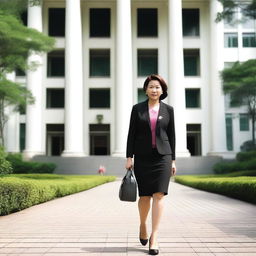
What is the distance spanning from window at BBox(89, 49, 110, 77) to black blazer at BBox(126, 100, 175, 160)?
4078 cm

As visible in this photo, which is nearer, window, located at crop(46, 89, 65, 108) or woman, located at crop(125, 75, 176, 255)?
woman, located at crop(125, 75, 176, 255)

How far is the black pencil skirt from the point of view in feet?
17.7

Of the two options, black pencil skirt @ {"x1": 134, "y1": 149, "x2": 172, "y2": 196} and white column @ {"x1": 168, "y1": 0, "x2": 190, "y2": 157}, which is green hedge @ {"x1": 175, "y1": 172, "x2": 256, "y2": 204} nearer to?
black pencil skirt @ {"x1": 134, "y1": 149, "x2": 172, "y2": 196}

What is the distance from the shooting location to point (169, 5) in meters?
42.3

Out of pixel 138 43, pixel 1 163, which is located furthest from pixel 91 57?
pixel 1 163

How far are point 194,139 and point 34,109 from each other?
1732cm

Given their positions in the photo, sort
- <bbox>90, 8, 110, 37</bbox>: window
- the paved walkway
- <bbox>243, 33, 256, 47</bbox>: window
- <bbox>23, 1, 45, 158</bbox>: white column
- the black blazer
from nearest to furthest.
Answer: the paved walkway < the black blazer < <bbox>23, 1, 45, 158</bbox>: white column < <bbox>90, 8, 110, 37</bbox>: window < <bbox>243, 33, 256, 47</bbox>: window

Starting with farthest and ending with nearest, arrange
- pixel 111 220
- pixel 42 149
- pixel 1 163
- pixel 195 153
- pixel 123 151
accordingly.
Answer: pixel 195 153
pixel 42 149
pixel 123 151
pixel 1 163
pixel 111 220

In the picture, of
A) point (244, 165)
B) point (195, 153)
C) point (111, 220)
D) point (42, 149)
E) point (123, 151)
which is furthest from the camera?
point (195, 153)

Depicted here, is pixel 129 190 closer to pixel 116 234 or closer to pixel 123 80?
pixel 116 234

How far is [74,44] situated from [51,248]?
36.9 metres

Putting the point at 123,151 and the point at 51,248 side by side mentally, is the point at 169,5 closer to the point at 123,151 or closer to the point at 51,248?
the point at 123,151

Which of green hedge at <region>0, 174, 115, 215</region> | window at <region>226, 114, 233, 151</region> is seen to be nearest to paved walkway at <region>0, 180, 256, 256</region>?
green hedge at <region>0, 174, 115, 215</region>

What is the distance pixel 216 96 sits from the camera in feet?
143
